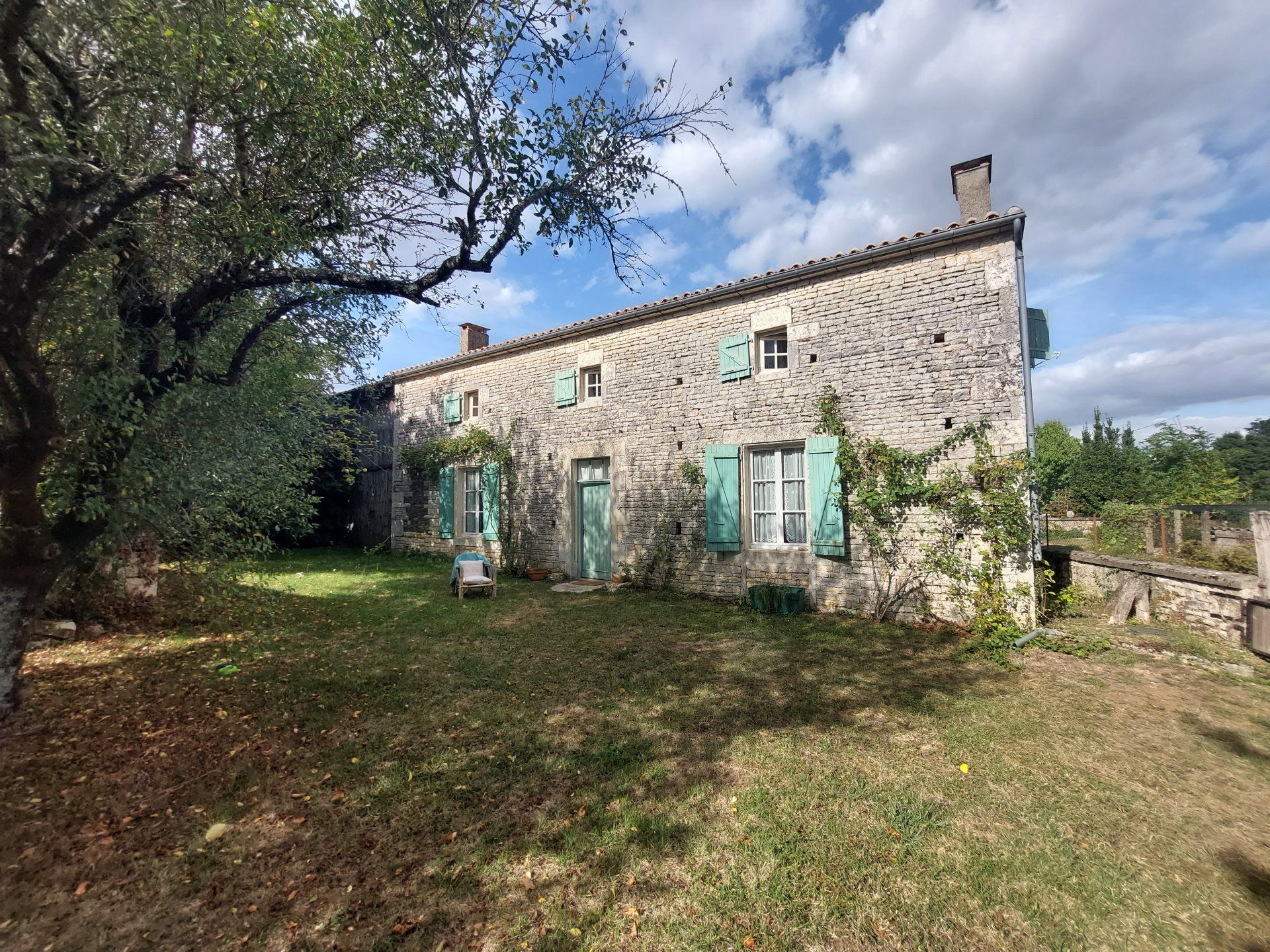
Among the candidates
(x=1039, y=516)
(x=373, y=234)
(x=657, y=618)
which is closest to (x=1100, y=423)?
(x=1039, y=516)

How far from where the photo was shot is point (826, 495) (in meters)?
7.07

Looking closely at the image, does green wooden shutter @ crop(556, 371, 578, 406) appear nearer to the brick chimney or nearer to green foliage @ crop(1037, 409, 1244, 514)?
the brick chimney

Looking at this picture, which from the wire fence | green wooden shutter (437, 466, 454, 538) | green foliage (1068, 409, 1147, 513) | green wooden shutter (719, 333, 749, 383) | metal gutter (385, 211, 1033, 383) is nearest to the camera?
→ metal gutter (385, 211, 1033, 383)

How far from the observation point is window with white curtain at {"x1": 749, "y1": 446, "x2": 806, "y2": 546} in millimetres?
7566

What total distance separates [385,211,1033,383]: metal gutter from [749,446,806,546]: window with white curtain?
2.42 meters

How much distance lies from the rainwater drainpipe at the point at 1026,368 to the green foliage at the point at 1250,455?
609 inches

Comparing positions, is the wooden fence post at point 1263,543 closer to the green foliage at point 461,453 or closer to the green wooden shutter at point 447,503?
the green foliage at point 461,453

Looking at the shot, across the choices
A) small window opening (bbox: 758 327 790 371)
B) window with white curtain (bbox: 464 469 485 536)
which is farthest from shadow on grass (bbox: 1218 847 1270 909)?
window with white curtain (bbox: 464 469 485 536)

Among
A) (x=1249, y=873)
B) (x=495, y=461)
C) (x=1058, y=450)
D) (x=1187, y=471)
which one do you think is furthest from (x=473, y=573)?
(x=1058, y=450)

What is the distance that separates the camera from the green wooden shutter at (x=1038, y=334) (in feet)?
21.7

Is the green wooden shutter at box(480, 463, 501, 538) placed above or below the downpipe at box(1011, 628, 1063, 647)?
above

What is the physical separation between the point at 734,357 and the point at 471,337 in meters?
6.95

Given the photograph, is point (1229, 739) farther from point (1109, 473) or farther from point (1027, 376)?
point (1109, 473)

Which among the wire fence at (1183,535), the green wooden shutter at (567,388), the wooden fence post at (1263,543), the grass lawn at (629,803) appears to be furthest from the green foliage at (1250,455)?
the green wooden shutter at (567,388)
